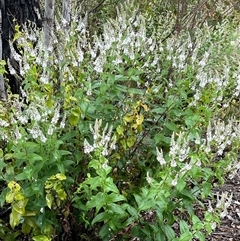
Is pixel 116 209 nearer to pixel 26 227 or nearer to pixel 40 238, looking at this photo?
pixel 40 238

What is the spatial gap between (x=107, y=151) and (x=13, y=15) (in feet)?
7.53

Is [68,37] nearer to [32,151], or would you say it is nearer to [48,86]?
[48,86]

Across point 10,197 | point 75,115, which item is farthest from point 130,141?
point 10,197

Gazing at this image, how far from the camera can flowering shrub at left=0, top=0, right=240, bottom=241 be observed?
82.6 inches

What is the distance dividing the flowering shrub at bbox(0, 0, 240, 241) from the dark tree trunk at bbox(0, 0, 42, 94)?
3.84 ft

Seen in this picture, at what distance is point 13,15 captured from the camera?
13.0 feet

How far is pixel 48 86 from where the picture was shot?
2355mm

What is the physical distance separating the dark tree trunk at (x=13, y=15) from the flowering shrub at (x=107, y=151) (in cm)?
117

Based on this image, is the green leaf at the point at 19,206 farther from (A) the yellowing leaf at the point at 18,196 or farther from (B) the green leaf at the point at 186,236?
(B) the green leaf at the point at 186,236

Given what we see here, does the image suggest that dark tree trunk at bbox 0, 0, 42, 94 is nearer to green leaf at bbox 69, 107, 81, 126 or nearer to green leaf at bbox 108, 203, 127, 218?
green leaf at bbox 69, 107, 81, 126

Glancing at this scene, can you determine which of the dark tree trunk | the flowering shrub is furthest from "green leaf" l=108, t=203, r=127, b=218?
the dark tree trunk

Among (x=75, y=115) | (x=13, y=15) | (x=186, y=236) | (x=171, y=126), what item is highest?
(x=13, y=15)

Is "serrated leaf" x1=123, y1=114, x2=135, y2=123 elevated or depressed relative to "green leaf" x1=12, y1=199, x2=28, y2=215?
elevated

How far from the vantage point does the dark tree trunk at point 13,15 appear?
3.87m
